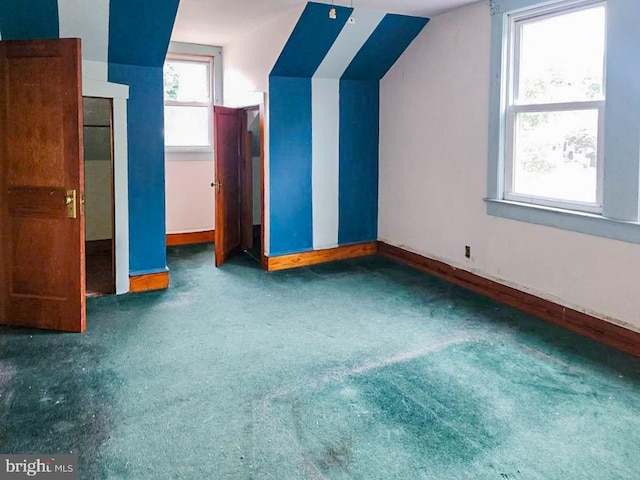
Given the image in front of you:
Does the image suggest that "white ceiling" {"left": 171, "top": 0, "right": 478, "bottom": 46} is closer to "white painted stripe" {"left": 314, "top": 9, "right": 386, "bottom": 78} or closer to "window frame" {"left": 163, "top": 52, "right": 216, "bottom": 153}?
"white painted stripe" {"left": 314, "top": 9, "right": 386, "bottom": 78}

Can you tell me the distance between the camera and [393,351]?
356 centimetres

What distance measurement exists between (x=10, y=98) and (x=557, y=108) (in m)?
3.99

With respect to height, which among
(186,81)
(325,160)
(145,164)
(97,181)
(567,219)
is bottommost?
(567,219)

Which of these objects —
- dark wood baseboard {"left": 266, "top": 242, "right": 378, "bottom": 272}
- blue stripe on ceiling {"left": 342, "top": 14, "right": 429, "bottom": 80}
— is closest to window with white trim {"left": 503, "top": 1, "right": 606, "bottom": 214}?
blue stripe on ceiling {"left": 342, "top": 14, "right": 429, "bottom": 80}

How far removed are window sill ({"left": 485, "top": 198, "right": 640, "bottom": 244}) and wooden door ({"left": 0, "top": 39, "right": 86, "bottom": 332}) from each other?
3360 millimetres

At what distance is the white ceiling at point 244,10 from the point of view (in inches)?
182

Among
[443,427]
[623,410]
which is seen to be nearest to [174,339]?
[443,427]

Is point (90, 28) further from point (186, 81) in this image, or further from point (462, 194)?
point (462, 194)

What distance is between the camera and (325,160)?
591 centimetres

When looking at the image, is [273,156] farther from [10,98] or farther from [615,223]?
[615,223]

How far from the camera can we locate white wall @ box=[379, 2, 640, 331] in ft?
12.4

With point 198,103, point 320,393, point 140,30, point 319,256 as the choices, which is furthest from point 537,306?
point 198,103

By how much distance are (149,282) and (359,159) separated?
107 inches

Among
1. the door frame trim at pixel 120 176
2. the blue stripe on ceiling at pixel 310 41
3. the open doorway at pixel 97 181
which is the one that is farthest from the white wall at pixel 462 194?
the open doorway at pixel 97 181
